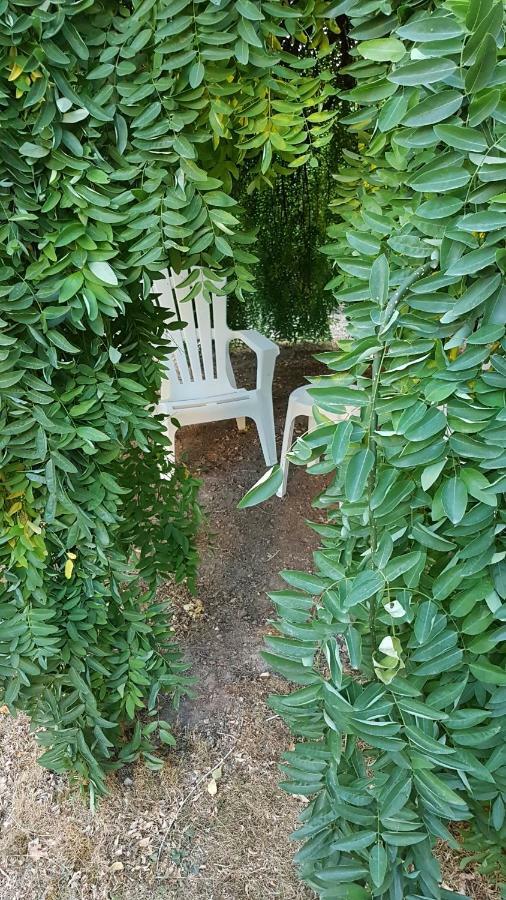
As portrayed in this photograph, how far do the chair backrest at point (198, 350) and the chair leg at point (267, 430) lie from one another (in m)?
0.19

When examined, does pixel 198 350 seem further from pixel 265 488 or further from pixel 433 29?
pixel 433 29

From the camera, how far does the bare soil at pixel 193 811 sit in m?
1.38

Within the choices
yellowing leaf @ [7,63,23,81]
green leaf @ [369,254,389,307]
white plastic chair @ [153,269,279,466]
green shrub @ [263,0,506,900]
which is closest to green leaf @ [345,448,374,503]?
green shrub @ [263,0,506,900]

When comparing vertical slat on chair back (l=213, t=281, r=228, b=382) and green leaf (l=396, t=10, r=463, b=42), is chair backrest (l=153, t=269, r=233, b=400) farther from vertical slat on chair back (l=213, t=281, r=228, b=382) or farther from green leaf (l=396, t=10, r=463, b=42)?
green leaf (l=396, t=10, r=463, b=42)

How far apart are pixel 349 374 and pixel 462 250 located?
22 centimetres

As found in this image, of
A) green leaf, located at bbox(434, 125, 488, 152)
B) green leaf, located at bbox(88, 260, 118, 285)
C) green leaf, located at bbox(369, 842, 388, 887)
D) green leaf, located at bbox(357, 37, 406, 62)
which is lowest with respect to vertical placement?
green leaf, located at bbox(369, 842, 388, 887)

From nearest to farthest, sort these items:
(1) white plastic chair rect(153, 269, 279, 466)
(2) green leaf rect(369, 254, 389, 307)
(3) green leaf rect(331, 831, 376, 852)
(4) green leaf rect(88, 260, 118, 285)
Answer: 1. (2) green leaf rect(369, 254, 389, 307)
2. (3) green leaf rect(331, 831, 376, 852)
3. (4) green leaf rect(88, 260, 118, 285)
4. (1) white plastic chair rect(153, 269, 279, 466)

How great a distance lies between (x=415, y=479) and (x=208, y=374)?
2.10 m

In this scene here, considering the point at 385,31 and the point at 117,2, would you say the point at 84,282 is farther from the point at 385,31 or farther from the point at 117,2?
the point at 385,31

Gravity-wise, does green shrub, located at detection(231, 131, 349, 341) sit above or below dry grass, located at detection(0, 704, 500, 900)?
above

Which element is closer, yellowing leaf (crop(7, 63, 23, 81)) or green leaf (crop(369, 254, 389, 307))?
green leaf (crop(369, 254, 389, 307))

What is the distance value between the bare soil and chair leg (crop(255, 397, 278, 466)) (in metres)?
0.87

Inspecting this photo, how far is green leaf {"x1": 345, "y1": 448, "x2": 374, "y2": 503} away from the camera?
70cm

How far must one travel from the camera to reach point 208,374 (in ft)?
9.14
